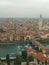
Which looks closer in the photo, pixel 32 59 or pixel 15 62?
pixel 15 62

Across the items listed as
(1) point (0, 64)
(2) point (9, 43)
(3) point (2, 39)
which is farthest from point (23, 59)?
(3) point (2, 39)

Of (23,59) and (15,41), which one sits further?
(15,41)

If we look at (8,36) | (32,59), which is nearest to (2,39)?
(8,36)

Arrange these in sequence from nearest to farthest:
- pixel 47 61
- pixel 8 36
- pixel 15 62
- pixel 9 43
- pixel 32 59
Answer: pixel 15 62 < pixel 47 61 < pixel 32 59 < pixel 9 43 < pixel 8 36

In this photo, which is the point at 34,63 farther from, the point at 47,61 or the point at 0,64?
the point at 0,64

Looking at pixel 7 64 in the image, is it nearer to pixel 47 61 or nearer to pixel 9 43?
pixel 47 61

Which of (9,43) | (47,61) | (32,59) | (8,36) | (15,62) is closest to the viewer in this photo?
(15,62)

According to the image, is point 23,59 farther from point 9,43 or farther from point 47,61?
point 9,43

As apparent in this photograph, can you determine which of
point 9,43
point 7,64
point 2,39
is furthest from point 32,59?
point 2,39
